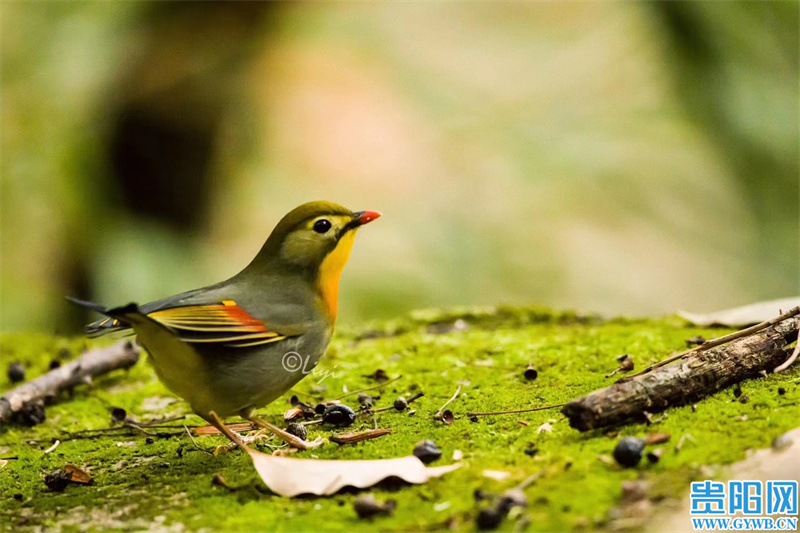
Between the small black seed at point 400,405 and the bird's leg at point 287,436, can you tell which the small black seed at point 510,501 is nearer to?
the bird's leg at point 287,436

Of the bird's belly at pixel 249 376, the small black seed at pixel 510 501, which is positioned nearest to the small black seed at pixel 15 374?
the bird's belly at pixel 249 376

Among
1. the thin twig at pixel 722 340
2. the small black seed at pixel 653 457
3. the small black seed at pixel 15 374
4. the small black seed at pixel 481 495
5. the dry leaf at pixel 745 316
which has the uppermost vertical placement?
the dry leaf at pixel 745 316

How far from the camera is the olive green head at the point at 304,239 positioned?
3.58 metres

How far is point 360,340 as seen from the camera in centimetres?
532

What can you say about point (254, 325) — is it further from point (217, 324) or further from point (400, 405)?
point (400, 405)

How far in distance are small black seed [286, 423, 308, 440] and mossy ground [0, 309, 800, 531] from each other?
0.08 meters

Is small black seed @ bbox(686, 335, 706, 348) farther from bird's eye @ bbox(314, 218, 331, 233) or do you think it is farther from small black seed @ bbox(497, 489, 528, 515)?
small black seed @ bbox(497, 489, 528, 515)

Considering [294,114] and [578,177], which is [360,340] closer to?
[578,177]

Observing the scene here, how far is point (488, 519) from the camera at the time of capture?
228 centimetres

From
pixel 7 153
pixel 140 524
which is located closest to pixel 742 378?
pixel 140 524

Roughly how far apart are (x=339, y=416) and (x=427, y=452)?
2.65 feet

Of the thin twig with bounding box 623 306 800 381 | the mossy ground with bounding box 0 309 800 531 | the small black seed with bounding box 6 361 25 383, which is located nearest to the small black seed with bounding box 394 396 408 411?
the mossy ground with bounding box 0 309 800 531

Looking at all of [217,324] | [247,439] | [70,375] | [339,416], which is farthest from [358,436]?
[70,375]

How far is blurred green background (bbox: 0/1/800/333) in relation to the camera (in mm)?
8648
